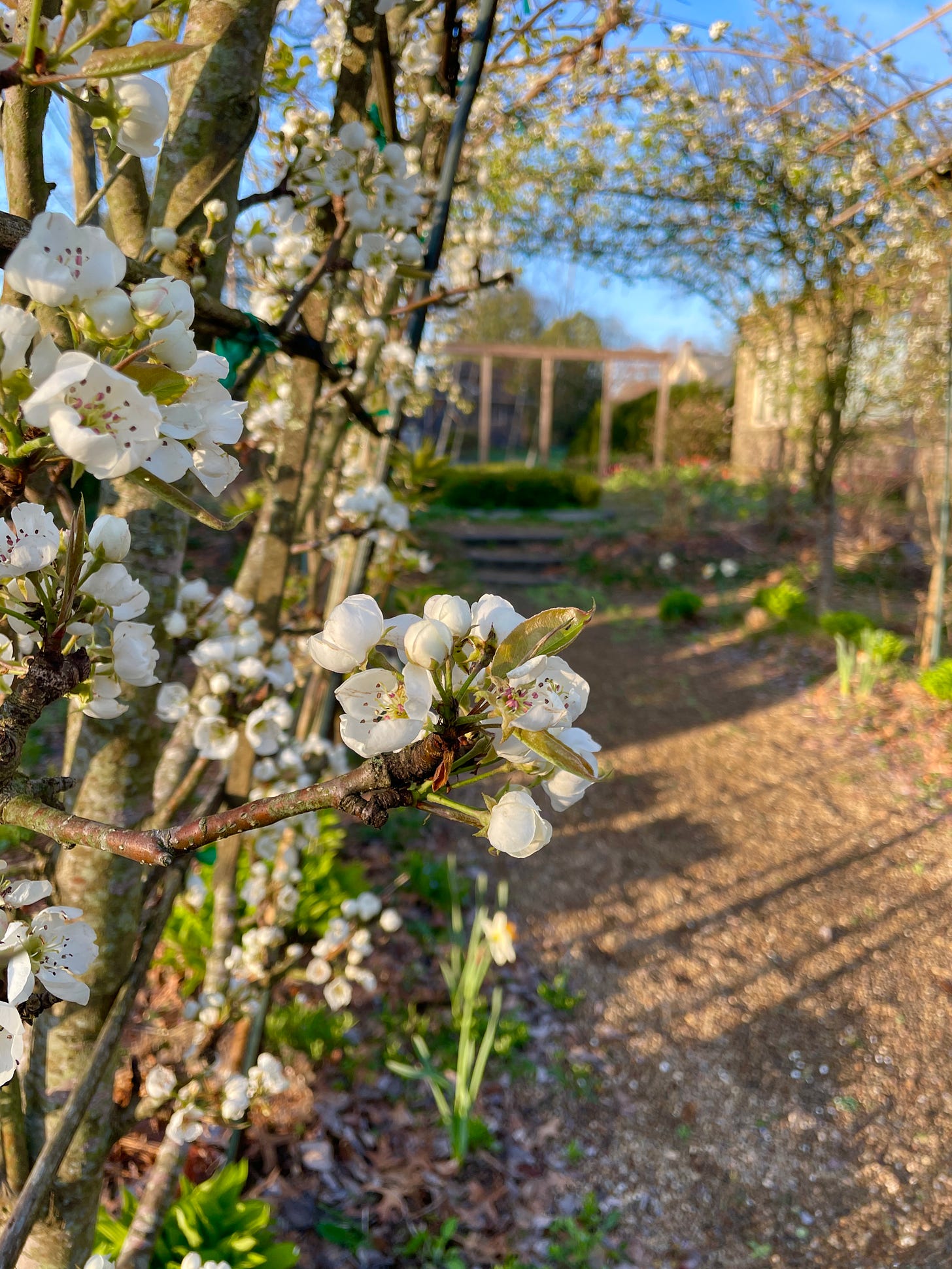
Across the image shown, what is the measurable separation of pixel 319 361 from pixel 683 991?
262 cm

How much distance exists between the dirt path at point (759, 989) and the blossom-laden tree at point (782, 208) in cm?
301

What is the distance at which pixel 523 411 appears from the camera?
19141mm

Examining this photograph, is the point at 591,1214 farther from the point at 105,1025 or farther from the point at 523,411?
the point at 523,411

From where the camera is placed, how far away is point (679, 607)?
7172 millimetres

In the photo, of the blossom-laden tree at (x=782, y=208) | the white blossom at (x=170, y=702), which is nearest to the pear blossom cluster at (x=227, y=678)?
the white blossom at (x=170, y=702)

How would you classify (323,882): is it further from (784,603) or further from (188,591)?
(784,603)

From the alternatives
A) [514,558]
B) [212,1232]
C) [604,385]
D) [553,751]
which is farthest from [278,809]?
[604,385]

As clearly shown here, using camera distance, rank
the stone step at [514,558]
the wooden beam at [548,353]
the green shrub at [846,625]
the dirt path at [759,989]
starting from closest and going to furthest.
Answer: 1. the dirt path at [759,989]
2. the green shrub at [846,625]
3. the stone step at [514,558]
4. the wooden beam at [548,353]

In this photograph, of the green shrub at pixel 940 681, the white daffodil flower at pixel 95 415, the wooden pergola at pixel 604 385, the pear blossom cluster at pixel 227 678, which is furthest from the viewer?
the wooden pergola at pixel 604 385

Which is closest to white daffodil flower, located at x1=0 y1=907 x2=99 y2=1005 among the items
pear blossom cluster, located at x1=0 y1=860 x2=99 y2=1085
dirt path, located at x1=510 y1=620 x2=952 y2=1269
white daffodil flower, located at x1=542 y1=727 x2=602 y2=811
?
pear blossom cluster, located at x1=0 y1=860 x2=99 y2=1085

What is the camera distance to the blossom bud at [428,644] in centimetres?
54

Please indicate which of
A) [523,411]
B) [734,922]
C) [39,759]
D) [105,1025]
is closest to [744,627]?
[734,922]

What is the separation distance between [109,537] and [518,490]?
10.9 metres

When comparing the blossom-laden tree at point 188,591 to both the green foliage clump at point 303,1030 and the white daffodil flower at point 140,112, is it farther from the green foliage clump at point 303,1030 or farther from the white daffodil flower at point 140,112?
the green foliage clump at point 303,1030
